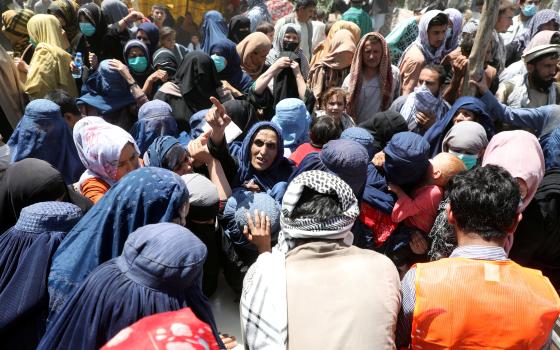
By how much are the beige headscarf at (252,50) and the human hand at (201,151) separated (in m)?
2.34

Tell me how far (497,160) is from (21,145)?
295 centimetres

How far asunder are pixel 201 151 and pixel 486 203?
1751 millimetres

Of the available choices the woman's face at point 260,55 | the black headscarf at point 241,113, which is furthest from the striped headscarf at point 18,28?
the black headscarf at point 241,113

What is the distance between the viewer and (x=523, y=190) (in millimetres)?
2314

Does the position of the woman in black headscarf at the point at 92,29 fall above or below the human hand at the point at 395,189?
above

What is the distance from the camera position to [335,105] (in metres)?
3.63

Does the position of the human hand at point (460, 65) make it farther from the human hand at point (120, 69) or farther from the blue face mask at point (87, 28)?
the blue face mask at point (87, 28)

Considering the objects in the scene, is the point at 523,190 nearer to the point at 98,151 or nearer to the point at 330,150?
the point at 330,150

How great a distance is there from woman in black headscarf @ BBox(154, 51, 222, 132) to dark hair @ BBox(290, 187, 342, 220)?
2.69m

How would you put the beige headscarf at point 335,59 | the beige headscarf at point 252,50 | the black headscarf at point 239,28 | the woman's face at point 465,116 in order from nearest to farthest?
1. the woman's face at point 465,116
2. the beige headscarf at point 335,59
3. the beige headscarf at point 252,50
4. the black headscarf at point 239,28

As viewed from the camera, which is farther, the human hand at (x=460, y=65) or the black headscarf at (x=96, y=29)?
the black headscarf at (x=96, y=29)

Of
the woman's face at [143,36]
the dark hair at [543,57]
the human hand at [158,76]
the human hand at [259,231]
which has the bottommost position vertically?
the human hand at [259,231]

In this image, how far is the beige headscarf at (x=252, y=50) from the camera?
4.86 meters

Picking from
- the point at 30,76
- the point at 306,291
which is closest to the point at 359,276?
the point at 306,291
